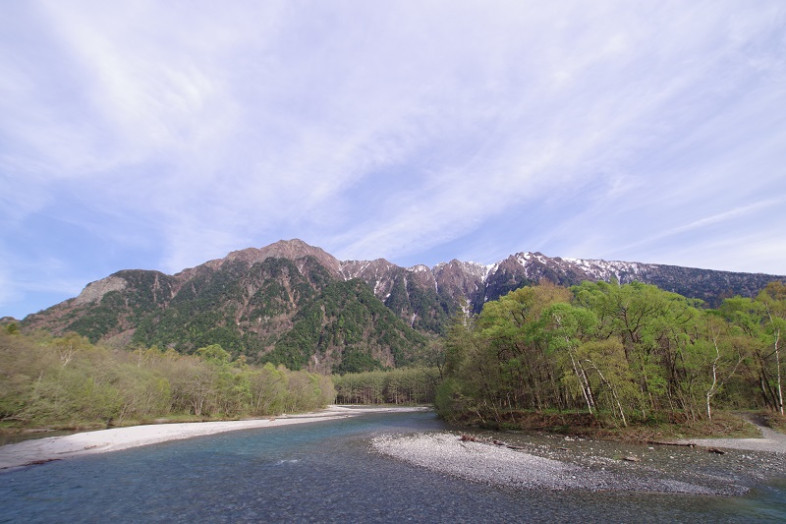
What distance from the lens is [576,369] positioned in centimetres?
3312

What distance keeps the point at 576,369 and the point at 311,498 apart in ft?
91.6

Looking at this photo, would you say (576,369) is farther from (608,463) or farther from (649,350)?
(608,463)

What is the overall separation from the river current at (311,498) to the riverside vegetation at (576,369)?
15585 mm

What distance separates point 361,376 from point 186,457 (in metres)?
135

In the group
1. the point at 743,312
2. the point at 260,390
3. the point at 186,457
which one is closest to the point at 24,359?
the point at 186,457

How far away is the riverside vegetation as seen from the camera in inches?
1231

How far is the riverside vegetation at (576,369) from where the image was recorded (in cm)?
3127

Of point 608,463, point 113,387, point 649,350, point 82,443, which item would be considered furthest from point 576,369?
point 113,387

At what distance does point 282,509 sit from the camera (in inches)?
598

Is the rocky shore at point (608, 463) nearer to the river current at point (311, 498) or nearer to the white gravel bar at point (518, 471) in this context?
the white gravel bar at point (518, 471)

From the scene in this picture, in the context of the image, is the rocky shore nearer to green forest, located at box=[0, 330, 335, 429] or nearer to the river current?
the river current

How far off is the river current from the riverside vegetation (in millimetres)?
15585

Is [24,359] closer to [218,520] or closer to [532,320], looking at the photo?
[218,520]

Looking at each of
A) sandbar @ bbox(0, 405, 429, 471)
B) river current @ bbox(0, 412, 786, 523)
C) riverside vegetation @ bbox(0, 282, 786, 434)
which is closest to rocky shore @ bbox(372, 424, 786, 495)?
river current @ bbox(0, 412, 786, 523)
